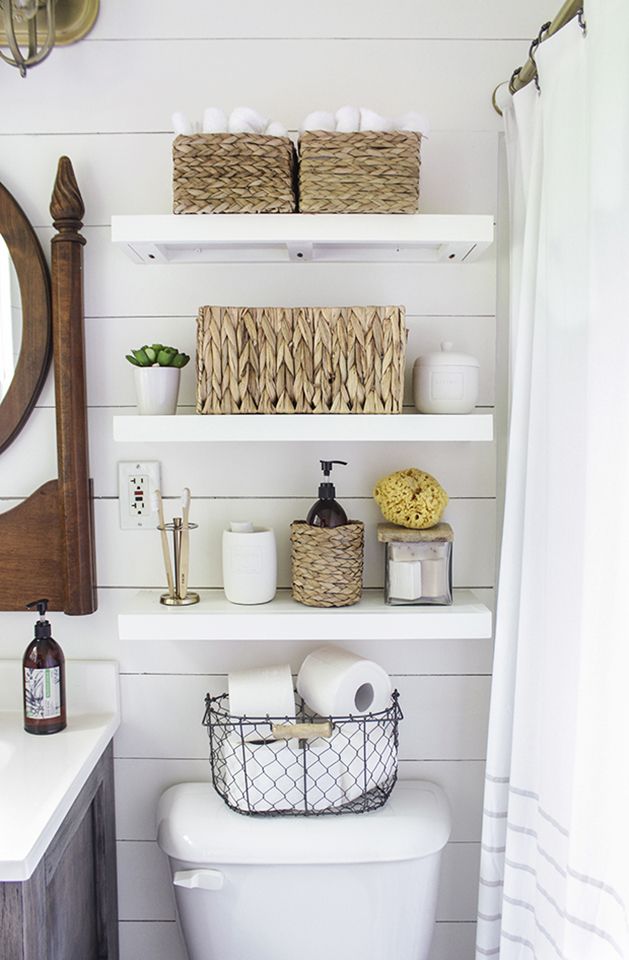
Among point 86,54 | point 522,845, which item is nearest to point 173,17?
point 86,54

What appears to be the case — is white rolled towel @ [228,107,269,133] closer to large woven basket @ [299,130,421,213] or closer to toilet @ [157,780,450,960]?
large woven basket @ [299,130,421,213]

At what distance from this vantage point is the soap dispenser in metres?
1.33

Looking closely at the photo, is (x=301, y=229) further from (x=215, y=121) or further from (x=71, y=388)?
(x=71, y=388)

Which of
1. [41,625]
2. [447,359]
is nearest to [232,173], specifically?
[447,359]

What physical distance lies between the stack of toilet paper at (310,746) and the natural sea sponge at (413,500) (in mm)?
244

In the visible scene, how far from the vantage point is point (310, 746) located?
1.32m

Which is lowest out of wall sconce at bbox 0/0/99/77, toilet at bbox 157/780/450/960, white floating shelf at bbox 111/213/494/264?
toilet at bbox 157/780/450/960

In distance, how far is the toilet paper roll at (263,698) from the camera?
1321 millimetres

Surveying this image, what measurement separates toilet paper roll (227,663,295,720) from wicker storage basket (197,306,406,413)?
1.46 ft

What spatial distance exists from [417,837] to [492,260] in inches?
38.3

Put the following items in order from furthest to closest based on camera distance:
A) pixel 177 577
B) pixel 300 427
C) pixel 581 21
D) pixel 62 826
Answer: pixel 177 577
pixel 300 427
pixel 62 826
pixel 581 21

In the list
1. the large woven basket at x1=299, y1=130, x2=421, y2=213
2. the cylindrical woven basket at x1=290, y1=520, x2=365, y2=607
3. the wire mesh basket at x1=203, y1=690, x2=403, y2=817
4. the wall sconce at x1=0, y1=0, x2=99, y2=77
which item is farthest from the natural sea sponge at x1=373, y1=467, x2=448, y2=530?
the wall sconce at x1=0, y1=0, x2=99, y2=77

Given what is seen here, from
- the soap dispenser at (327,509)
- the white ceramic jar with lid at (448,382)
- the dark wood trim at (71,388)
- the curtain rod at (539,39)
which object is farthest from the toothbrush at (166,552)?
the curtain rod at (539,39)

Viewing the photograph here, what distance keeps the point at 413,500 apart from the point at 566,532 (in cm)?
32
